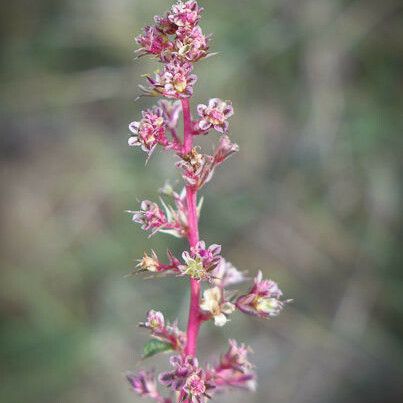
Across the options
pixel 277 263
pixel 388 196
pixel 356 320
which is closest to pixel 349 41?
pixel 388 196

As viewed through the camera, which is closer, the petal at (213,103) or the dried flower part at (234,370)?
the petal at (213,103)

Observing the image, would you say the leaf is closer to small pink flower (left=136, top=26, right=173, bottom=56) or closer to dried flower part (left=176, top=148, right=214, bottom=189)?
dried flower part (left=176, top=148, right=214, bottom=189)

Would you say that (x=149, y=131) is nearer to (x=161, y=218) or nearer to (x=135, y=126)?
(x=135, y=126)

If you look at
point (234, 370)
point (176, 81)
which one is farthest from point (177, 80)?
point (234, 370)

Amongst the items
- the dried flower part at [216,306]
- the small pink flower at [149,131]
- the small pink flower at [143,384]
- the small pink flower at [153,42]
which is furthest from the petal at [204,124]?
the small pink flower at [143,384]

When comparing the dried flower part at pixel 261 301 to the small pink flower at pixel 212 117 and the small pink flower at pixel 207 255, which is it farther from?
the small pink flower at pixel 212 117

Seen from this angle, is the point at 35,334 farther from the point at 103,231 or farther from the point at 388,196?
the point at 388,196
